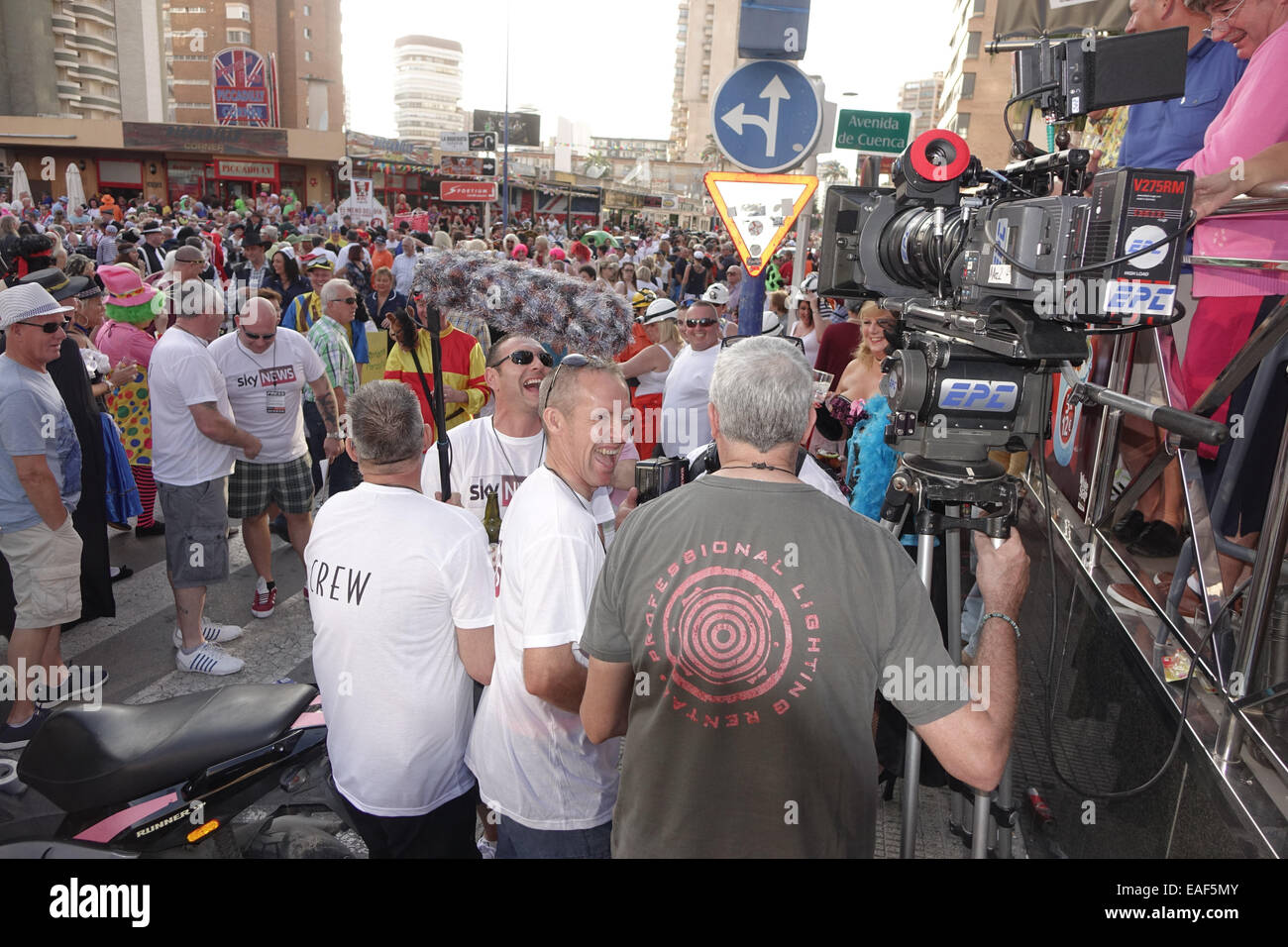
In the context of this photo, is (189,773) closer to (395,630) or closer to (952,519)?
(395,630)

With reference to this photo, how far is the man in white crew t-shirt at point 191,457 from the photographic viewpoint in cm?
466

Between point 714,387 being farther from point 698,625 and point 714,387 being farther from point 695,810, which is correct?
point 695,810

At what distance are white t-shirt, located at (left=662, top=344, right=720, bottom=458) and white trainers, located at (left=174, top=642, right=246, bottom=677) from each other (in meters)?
2.86

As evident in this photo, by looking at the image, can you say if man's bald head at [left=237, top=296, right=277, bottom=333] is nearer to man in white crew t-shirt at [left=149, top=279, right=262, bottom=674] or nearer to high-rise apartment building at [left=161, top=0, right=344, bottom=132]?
man in white crew t-shirt at [left=149, top=279, right=262, bottom=674]

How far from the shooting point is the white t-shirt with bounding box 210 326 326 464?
202 inches

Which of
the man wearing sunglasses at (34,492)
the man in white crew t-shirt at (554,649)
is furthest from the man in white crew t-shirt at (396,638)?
the man wearing sunglasses at (34,492)

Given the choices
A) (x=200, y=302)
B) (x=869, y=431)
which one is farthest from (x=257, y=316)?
(x=869, y=431)

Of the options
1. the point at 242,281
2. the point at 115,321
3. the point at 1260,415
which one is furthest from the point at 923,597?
the point at 242,281

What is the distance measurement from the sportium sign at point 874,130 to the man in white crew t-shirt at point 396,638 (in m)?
7.17

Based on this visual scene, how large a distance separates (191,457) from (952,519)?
166 inches

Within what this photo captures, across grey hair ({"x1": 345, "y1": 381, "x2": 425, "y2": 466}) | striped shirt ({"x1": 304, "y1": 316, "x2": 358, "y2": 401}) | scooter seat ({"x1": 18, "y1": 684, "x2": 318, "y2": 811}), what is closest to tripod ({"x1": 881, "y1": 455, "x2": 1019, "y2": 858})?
grey hair ({"x1": 345, "y1": 381, "x2": 425, "y2": 466})

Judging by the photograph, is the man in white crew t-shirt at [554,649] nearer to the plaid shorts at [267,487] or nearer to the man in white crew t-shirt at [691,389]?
the man in white crew t-shirt at [691,389]
